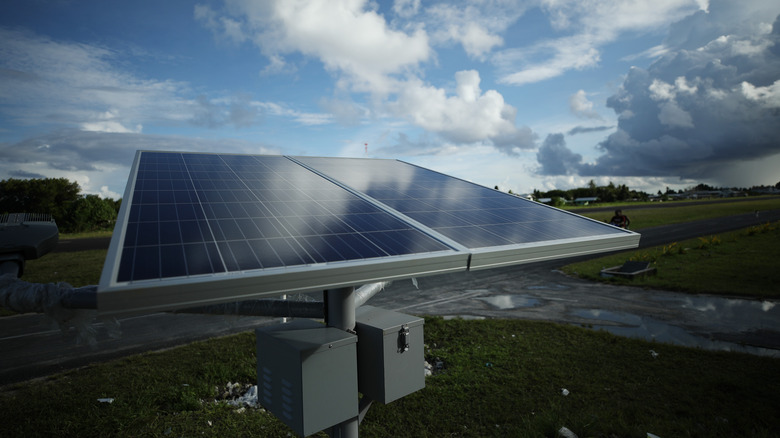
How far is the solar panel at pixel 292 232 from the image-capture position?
311 cm

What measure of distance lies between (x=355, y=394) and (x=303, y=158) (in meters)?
6.05

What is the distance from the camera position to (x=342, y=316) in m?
5.07

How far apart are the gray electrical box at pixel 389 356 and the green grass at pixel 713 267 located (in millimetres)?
15550

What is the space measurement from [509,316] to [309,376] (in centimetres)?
980

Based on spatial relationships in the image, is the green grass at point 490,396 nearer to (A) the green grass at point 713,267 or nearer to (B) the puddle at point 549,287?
(B) the puddle at point 549,287

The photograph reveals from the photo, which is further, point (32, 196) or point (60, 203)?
point (60, 203)

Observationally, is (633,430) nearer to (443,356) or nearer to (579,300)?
(443,356)

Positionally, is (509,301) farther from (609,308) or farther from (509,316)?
(609,308)

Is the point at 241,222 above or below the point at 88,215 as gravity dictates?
above

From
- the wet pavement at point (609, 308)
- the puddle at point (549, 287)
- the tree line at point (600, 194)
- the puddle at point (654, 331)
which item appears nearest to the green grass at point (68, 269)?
the wet pavement at point (609, 308)

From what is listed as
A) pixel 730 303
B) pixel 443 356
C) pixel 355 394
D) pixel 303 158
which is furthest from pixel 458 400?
pixel 730 303

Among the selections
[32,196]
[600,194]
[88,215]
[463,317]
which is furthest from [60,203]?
[600,194]

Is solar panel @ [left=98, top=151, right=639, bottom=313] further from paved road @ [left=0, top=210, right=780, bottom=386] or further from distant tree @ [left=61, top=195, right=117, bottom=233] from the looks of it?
distant tree @ [left=61, top=195, right=117, bottom=233]

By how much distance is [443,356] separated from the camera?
9578mm
